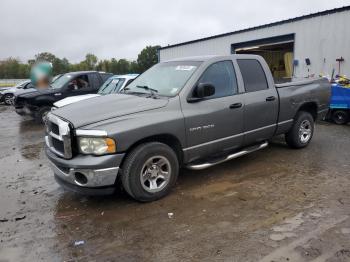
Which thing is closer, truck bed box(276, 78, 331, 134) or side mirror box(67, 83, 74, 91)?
truck bed box(276, 78, 331, 134)

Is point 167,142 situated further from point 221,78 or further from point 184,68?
point 221,78

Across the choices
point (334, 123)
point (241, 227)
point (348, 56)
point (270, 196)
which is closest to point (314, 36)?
point (348, 56)

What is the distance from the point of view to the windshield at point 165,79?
16.3ft

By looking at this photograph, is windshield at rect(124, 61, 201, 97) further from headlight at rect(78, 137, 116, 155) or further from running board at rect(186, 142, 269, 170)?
headlight at rect(78, 137, 116, 155)

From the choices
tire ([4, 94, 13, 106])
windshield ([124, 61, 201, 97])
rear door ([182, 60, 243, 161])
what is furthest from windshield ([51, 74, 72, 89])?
tire ([4, 94, 13, 106])

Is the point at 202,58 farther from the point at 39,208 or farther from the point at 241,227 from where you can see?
the point at 39,208

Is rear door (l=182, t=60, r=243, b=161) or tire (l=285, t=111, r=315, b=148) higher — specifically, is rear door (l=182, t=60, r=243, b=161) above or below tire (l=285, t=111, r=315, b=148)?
above

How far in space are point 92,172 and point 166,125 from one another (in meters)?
1.11

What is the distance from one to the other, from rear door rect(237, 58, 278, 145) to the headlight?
2337 mm

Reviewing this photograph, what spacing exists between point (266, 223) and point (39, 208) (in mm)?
2917

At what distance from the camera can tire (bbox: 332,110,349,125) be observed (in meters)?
9.96

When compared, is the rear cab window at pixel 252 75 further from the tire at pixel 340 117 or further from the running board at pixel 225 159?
the tire at pixel 340 117

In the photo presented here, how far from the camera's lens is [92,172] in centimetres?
400

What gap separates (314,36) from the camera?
1397cm
